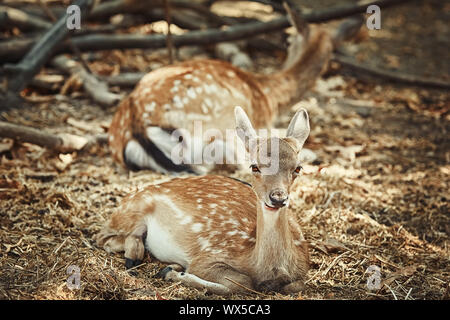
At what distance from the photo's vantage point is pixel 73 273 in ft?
10.6

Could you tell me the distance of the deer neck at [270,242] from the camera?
3133 mm

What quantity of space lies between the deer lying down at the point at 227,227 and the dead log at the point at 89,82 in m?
2.26

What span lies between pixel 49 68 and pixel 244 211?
397 cm

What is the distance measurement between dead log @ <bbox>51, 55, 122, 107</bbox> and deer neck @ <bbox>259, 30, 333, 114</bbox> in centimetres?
148

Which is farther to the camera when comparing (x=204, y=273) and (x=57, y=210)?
(x=57, y=210)

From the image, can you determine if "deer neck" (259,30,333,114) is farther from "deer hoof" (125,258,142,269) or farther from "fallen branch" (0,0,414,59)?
"deer hoof" (125,258,142,269)

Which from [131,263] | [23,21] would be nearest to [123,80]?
[23,21]

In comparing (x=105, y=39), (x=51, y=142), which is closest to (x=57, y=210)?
(x=51, y=142)

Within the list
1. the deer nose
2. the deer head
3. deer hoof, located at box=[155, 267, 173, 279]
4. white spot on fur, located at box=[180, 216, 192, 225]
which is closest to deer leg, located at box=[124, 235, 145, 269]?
deer hoof, located at box=[155, 267, 173, 279]

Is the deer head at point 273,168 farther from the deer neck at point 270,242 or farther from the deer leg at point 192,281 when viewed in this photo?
the deer leg at point 192,281

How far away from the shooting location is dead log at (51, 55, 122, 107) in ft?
19.4

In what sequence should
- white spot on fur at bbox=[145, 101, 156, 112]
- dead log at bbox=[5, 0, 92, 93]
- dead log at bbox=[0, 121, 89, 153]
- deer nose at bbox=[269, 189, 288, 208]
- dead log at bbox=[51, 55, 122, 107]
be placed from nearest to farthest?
deer nose at bbox=[269, 189, 288, 208] < dead log at bbox=[0, 121, 89, 153] < white spot on fur at bbox=[145, 101, 156, 112] < dead log at bbox=[5, 0, 92, 93] < dead log at bbox=[51, 55, 122, 107]
